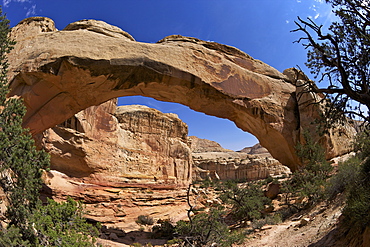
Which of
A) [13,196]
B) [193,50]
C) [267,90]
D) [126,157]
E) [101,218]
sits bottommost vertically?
[101,218]

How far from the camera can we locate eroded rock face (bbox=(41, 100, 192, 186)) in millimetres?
16141

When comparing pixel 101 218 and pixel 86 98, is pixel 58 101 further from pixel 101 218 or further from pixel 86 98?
pixel 101 218

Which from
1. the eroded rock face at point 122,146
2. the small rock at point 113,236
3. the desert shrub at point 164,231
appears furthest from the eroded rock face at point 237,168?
the small rock at point 113,236

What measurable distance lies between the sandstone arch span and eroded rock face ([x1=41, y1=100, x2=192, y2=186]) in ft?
17.1

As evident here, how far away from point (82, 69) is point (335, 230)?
9709 millimetres

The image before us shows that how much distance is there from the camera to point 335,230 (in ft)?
21.5

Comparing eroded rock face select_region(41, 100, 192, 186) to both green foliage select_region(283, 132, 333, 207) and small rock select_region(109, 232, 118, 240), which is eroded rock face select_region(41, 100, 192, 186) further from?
green foliage select_region(283, 132, 333, 207)

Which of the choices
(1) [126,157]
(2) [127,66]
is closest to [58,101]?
(2) [127,66]

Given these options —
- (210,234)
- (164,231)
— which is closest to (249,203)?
(164,231)

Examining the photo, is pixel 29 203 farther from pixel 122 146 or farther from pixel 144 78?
pixel 122 146

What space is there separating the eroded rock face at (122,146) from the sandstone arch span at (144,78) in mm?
5201

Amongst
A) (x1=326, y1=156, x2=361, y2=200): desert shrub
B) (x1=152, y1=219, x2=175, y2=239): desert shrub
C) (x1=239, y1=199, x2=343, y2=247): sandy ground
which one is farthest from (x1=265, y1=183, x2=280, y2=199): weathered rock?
(x1=152, y1=219, x2=175, y2=239): desert shrub

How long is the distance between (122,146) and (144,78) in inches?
388

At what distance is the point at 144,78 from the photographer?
36.9ft
